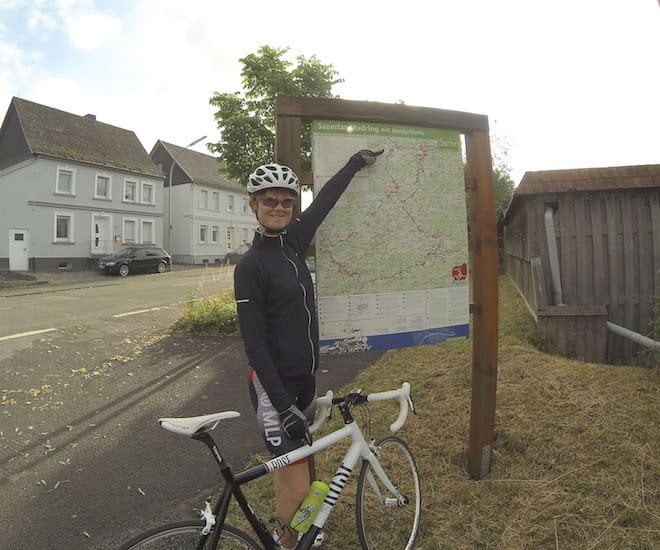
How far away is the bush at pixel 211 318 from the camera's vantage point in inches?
344

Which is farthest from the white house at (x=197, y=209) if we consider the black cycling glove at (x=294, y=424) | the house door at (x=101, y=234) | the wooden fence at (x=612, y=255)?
the black cycling glove at (x=294, y=424)

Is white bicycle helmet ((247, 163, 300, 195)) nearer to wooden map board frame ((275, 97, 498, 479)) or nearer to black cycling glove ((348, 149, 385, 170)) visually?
black cycling glove ((348, 149, 385, 170))

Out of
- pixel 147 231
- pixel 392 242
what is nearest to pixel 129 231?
pixel 147 231

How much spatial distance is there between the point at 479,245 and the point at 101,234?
29540 mm

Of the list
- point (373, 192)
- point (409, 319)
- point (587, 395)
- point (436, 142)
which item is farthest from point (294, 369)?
point (587, 395)

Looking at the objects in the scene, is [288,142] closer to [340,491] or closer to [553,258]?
[340,491]

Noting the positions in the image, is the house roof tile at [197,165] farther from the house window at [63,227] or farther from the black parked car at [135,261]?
the black parked car at [135,261]

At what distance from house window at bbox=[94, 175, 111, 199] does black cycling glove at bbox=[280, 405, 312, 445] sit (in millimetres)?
29895

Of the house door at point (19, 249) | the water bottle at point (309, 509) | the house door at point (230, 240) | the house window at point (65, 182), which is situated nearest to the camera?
the water bottle at point (309, 509)

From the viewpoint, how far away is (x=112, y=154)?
29.8 metres

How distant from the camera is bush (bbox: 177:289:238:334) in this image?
344 inches

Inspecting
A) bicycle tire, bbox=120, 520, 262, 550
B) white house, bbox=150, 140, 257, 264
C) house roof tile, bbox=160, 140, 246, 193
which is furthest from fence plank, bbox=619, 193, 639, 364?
house roof tile, bbox=160, 140, 246, 193

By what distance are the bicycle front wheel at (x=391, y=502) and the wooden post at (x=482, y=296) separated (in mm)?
680

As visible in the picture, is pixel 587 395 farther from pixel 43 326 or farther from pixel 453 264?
pixel 43 326
